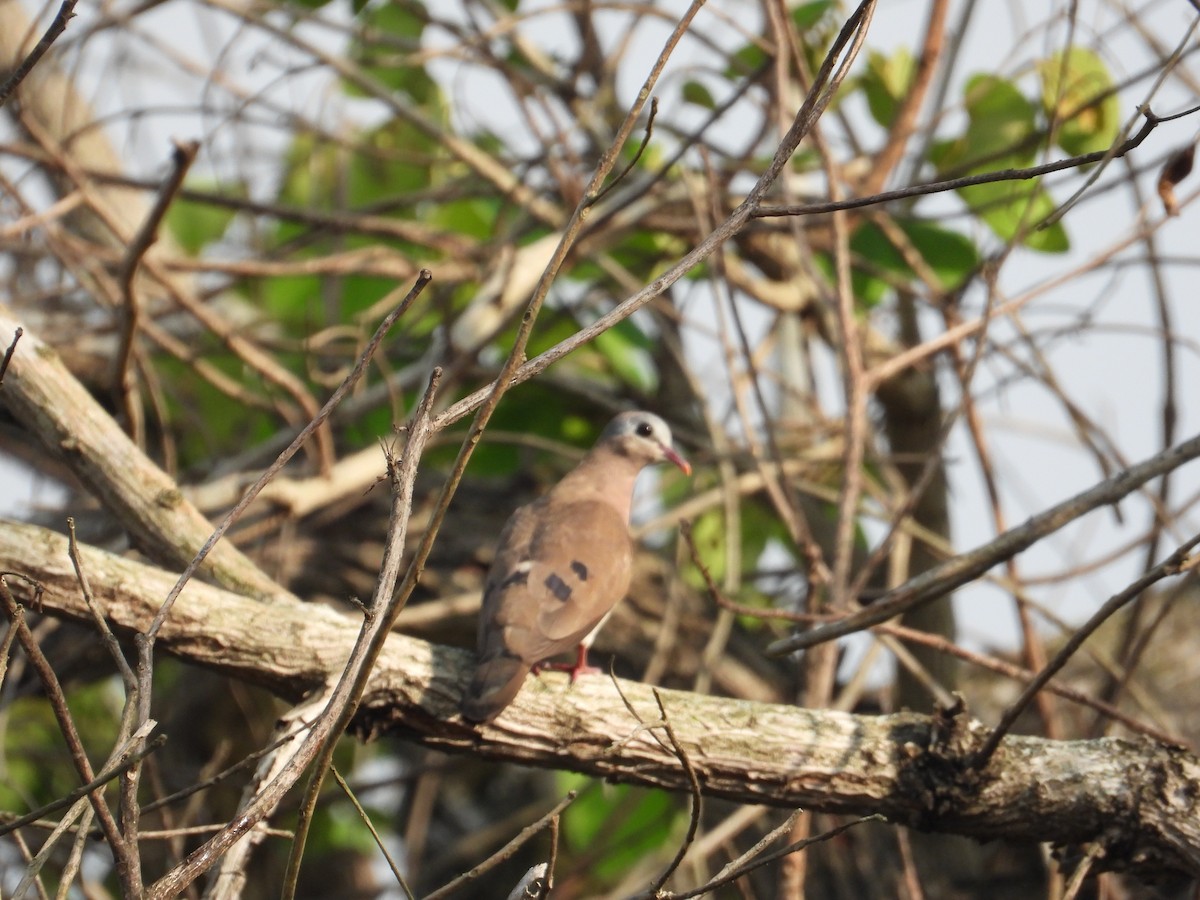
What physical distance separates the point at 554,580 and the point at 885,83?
2.45 metres

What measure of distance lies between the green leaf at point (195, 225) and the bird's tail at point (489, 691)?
12.3 feet

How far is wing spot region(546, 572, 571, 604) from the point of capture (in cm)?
347

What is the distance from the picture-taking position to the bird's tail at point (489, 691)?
105 inches

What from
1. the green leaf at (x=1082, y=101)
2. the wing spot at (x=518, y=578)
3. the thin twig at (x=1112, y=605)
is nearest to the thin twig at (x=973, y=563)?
the thin twig at (x=1112, y=605)

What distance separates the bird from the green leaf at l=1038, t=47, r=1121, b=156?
1.89m

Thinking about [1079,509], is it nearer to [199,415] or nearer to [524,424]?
[524,424]

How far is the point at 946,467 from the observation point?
5.36 metres

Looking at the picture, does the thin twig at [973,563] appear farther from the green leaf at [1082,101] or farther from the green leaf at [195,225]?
the green leaf at [195,225]

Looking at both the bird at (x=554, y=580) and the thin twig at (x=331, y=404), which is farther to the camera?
the bird at (x=554, y=580)

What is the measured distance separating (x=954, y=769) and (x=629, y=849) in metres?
2.50

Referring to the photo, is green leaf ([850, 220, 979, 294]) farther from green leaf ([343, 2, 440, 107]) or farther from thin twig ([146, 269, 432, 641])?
thin twig ([146, 269, 432, 641])

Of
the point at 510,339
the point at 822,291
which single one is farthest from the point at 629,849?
the point at 822,291

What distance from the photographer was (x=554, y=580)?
11.6 feet

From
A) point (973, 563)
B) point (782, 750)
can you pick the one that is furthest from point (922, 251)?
point (782, 750)
